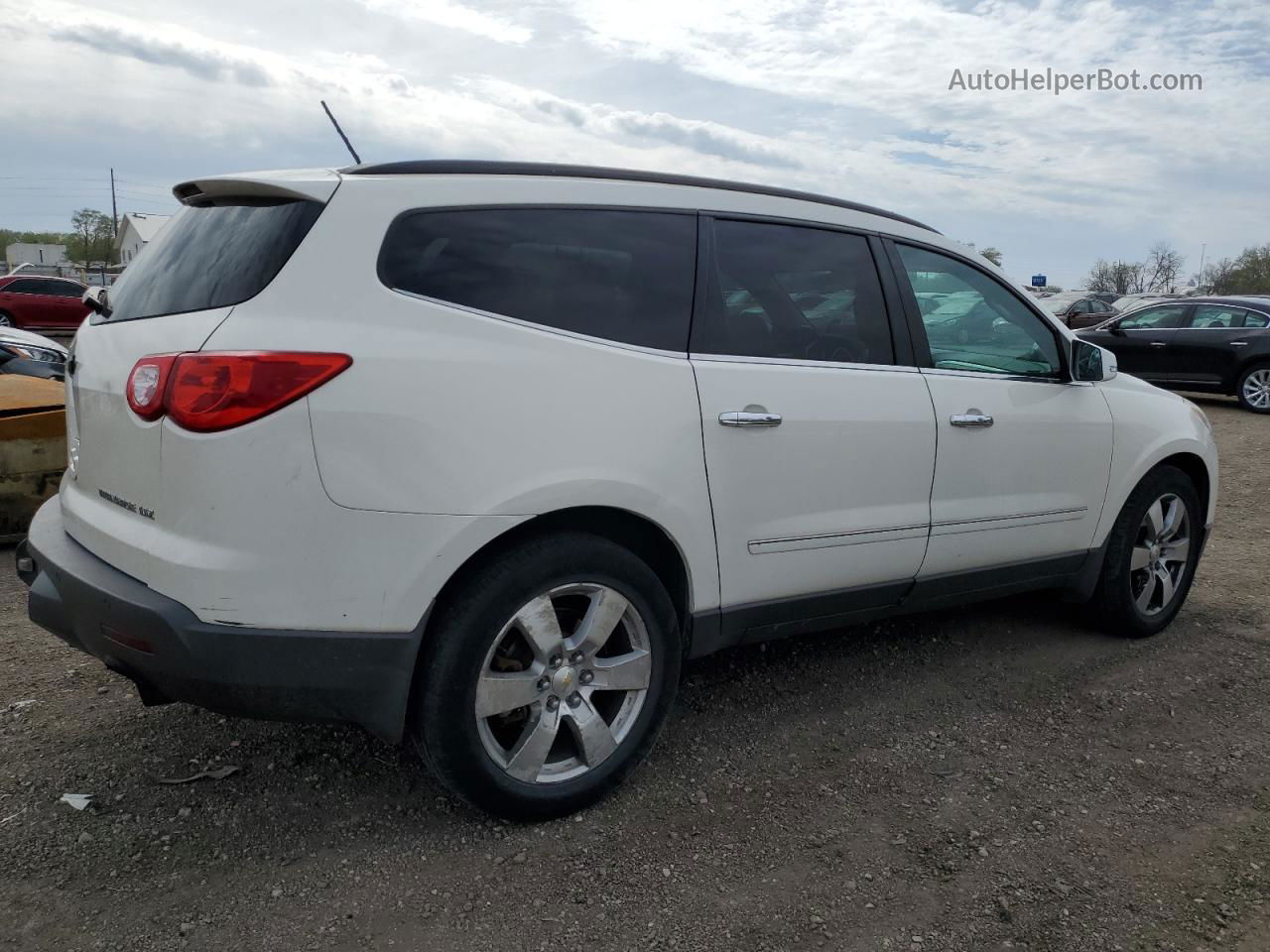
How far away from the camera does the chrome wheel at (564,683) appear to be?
9.25 ft

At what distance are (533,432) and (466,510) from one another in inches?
11.0

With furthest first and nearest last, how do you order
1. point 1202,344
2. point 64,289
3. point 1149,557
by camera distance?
point 64,289
point 1202,344
point 1149,557

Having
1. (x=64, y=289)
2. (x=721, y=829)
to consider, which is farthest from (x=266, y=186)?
(x=64, y=289)

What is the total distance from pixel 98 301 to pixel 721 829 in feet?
8.02

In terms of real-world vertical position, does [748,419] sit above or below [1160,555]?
above

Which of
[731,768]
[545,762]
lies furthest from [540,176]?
[731,768]

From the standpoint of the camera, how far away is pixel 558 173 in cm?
313

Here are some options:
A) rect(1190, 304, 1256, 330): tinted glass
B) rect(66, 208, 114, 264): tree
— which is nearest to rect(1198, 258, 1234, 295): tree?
rect(1190, 304, 1256, 330): tinted glass

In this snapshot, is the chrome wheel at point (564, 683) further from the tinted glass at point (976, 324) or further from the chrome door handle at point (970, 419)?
the tinted glass at point (976, 324)

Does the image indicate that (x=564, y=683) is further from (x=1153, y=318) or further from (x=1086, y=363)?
(x=1153, y=318)

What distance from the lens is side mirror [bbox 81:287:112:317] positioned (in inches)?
124

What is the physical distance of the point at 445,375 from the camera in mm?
2643

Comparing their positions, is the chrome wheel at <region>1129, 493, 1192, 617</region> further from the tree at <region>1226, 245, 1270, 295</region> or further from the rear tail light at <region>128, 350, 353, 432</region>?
the tree at <region>1226, 245, 1270, 295</region>

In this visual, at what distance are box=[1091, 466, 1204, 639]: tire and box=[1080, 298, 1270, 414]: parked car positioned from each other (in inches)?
440
